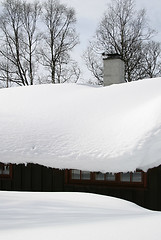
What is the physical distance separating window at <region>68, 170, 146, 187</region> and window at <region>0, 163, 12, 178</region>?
170 centimetres

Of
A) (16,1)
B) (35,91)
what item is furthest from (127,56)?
(35,91)

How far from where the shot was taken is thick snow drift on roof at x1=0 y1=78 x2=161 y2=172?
190 inches

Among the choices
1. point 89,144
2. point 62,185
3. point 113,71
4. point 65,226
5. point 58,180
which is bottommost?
point 62,185

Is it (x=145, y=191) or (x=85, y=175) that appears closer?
(x=145, y=191)

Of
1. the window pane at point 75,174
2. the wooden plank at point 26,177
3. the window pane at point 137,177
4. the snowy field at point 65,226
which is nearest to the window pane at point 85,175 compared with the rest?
the window pane at point 75,174

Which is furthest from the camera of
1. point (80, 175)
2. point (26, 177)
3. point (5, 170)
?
point (5, 170)

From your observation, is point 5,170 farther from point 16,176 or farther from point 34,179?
point 34,179

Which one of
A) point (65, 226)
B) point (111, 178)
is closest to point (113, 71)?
point (111, 178)

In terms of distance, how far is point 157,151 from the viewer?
470 centimetres

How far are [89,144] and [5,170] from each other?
277 cm

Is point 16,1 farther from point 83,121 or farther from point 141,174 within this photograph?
point 141,174

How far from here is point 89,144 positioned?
5262 mm

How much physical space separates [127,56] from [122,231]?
1974cm

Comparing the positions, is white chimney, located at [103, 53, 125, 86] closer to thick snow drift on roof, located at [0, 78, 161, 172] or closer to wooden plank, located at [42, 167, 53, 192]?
thick snow drift on roof, located at [0, 78, 161, 172]
